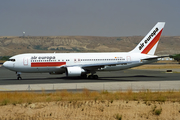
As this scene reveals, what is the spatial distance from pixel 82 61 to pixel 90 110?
78.3 ft

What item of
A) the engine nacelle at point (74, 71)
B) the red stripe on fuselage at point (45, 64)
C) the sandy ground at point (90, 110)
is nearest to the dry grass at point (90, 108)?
the sandy ground at point (90, 110)

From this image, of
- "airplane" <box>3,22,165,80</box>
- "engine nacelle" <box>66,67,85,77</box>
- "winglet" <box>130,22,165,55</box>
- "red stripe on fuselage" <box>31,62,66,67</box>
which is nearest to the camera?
"engine nacelle" <box>66,67,85,77</box>

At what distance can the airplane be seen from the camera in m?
43.3

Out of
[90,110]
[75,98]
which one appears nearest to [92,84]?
[75,98]

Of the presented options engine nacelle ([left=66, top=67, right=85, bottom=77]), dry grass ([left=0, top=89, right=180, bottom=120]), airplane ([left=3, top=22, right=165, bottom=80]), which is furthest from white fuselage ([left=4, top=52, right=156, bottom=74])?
dry grass ([left=0, top=89, right=180, bottom=120])

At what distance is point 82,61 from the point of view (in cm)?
4569

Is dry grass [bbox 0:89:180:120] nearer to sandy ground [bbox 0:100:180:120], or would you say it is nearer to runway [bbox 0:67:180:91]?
sandy ground [bbox 0:100:180:120]

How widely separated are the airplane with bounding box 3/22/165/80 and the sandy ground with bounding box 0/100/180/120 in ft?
65.1

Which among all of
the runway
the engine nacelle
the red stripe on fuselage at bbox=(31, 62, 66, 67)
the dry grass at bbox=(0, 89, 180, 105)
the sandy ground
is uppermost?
the red stripe on fuselage at bbox=(31, 62, 66, 67)

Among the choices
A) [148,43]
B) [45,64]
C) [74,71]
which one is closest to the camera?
[74,71]

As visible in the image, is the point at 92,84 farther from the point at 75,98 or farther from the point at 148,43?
the point at 148,43

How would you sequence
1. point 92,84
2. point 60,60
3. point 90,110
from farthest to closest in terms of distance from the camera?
point 60,60
point 92,84
point 90,110

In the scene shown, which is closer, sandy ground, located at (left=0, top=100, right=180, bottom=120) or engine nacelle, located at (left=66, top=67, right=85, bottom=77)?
sandy ground, located at (left=0, top=100, right=180, bottom=120)

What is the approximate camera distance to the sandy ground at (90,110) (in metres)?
21.7
